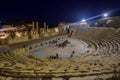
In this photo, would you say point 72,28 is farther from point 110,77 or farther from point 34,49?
point 110,77

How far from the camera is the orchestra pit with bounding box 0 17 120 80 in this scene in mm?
6820

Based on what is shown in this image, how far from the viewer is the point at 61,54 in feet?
77.6

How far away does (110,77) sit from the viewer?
19.9ft

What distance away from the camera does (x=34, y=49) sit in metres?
26.6

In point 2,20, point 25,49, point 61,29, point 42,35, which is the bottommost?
point 25,49

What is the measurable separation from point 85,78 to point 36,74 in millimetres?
2044

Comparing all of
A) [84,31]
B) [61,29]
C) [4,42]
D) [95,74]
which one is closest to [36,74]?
[95,74]

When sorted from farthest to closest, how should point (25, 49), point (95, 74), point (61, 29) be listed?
point (61, 29), point (25, 49), point (95, 74)

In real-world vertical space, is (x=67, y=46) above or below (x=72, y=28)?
below

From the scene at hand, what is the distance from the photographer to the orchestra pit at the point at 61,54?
6.82 meters

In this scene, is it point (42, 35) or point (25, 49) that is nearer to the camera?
point (25, 49)

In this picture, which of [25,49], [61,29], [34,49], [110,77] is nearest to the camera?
[110,77]

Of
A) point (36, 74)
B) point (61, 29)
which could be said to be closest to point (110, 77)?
point (36, 74)

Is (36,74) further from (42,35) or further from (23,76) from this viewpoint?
(42,35)
